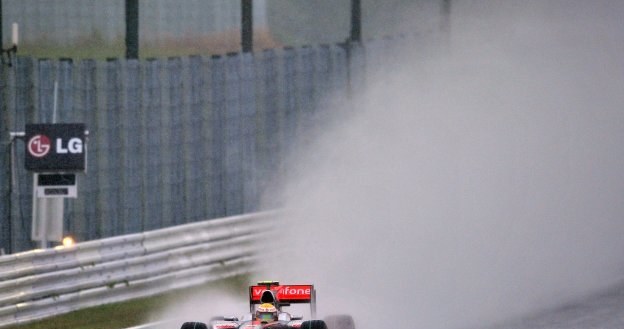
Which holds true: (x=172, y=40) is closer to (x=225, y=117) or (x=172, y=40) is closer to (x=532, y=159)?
(x=225, y=117)

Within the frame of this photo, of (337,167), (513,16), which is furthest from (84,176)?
(513,16)

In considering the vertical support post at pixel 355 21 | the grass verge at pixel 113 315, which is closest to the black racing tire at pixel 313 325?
the grass verge at pixel 113 315

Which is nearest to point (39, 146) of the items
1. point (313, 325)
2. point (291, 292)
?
point (291, 292)

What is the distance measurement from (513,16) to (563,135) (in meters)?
4.79

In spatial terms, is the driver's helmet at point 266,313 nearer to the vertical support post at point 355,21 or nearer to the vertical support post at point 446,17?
the vertical support post at point 355,21

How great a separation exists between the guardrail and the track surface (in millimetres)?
5618

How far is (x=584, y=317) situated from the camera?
18.3 meters

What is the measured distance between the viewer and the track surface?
1752cm

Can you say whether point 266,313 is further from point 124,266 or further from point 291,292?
point 124,266

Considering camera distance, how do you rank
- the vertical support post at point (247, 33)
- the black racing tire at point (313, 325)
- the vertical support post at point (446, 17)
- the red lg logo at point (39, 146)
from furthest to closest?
the vertical support post at point (446, 17) < the vertical support post at point (247, 33) < the red lg logo at point (39, 146) < the black racing tire at point (313, 325)

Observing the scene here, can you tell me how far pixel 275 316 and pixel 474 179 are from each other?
42.7 ft

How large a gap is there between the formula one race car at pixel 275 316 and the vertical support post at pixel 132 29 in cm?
776

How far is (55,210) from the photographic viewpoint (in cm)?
2016

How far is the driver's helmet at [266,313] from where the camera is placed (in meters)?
14.6
